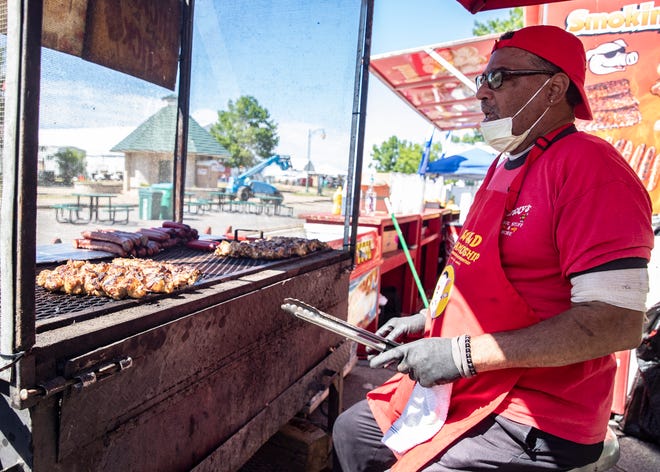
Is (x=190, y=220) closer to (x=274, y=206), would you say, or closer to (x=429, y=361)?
(x=274, y=206)

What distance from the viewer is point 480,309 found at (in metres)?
1.62

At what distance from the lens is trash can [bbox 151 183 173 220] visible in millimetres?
3984

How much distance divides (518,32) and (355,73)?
1.67m

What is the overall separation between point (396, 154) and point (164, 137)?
150 ft

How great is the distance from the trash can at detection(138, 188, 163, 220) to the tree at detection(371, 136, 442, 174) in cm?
4136

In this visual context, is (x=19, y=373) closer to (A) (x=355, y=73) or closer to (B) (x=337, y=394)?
(B) (x=337, y=394)

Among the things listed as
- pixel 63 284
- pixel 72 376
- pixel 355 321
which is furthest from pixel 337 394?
pixel 72 376

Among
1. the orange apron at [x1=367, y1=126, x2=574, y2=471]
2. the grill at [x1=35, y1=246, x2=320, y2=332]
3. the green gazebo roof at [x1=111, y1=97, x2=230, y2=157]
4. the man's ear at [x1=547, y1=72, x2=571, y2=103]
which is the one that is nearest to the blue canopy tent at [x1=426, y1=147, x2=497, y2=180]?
the green gazebo roof at [x1=111, y1=97, x2=230, y2=157]

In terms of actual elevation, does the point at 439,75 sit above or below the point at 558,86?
A: above

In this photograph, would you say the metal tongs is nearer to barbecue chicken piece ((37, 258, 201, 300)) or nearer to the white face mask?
barbecue chicken piece ((37, 258, 201, 300))

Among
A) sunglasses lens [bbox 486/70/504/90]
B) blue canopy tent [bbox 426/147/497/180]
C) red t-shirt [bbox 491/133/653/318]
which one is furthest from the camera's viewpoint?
blue canopy tent [bbox 426/147/497/180]

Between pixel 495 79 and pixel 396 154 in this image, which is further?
pixel 396 154

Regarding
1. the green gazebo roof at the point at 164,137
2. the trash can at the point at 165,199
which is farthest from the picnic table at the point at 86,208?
the green gazebo roof at the point at 164,137

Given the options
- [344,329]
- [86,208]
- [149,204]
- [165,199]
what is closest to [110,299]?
[344,329]
